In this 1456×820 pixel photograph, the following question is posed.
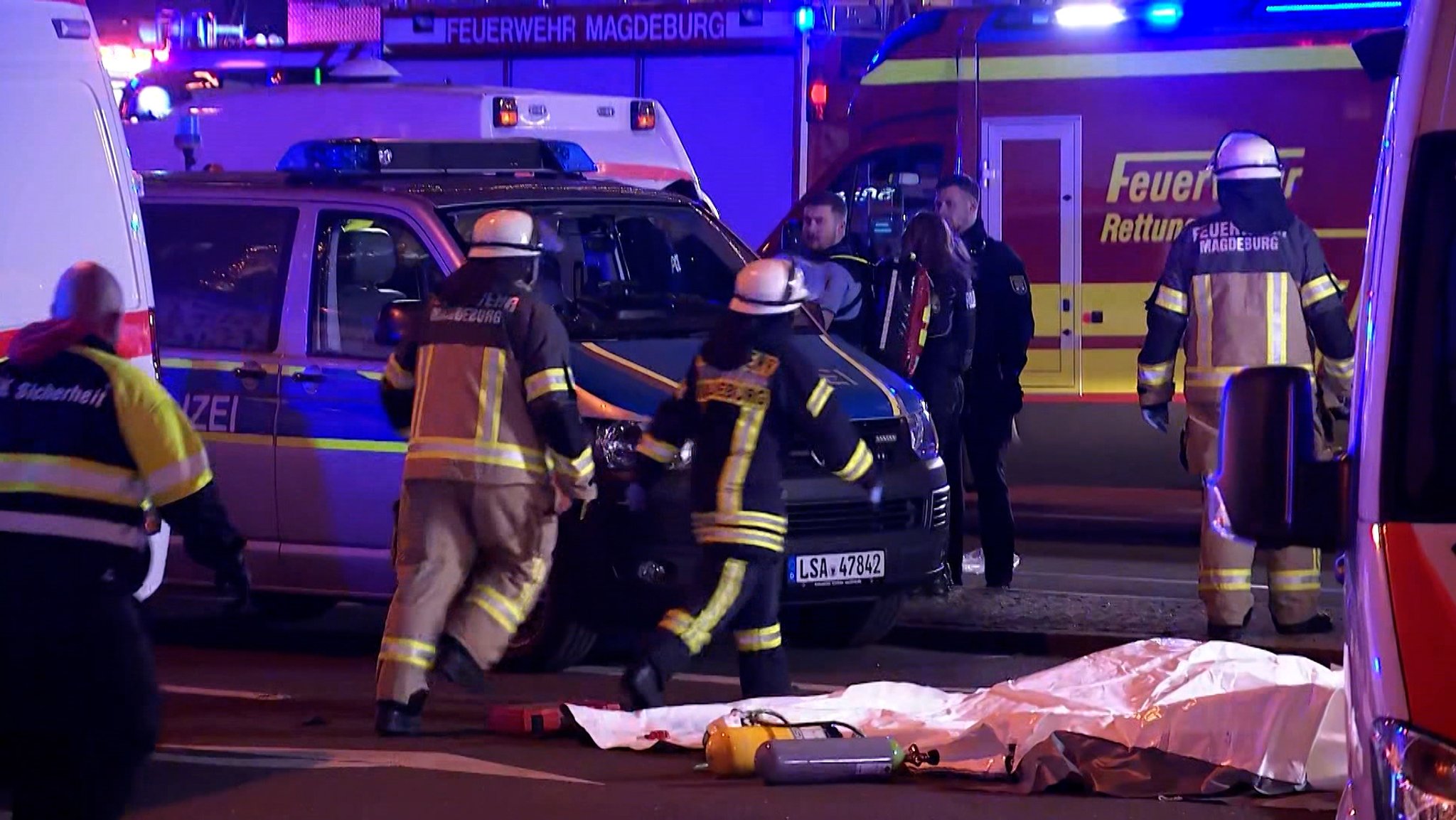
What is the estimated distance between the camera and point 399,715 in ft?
23.4

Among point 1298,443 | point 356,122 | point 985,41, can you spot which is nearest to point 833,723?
point 1298,443

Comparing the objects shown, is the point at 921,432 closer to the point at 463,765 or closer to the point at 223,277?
the point at 463,765

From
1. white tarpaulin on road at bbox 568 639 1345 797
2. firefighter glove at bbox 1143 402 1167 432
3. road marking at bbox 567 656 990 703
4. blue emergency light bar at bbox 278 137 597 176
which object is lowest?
road marking at bbox 567 656 990 703

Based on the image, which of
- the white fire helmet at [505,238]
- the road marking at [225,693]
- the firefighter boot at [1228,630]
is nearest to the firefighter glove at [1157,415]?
the firefighter boot at [1228,630]

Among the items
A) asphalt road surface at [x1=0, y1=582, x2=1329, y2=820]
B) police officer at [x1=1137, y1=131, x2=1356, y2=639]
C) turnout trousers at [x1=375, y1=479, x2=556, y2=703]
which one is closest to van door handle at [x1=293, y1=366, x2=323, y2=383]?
asphalt road surface at [x1=0, y1=582, x2=1329, y2=820]

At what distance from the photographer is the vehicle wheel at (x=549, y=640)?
317 inches

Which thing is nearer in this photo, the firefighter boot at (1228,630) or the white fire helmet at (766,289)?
the white fire helmet at (766,289)

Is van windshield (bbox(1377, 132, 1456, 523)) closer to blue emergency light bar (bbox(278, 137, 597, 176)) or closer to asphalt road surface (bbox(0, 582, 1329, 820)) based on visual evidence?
asphalt road surface (bbox(0, 582, 1329, 820))

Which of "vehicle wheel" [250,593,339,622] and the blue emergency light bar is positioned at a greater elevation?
the blue emergency light bar

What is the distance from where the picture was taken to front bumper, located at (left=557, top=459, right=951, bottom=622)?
7836 mm

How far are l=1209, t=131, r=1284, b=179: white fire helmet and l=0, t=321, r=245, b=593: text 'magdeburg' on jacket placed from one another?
465 centimetres

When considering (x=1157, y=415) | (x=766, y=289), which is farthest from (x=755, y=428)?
(x=1157, y=415)

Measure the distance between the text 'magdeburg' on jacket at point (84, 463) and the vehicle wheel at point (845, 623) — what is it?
13.7 ft

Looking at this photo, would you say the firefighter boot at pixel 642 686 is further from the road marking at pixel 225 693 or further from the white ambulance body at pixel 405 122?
the white ambulance body at pixel 405 122
